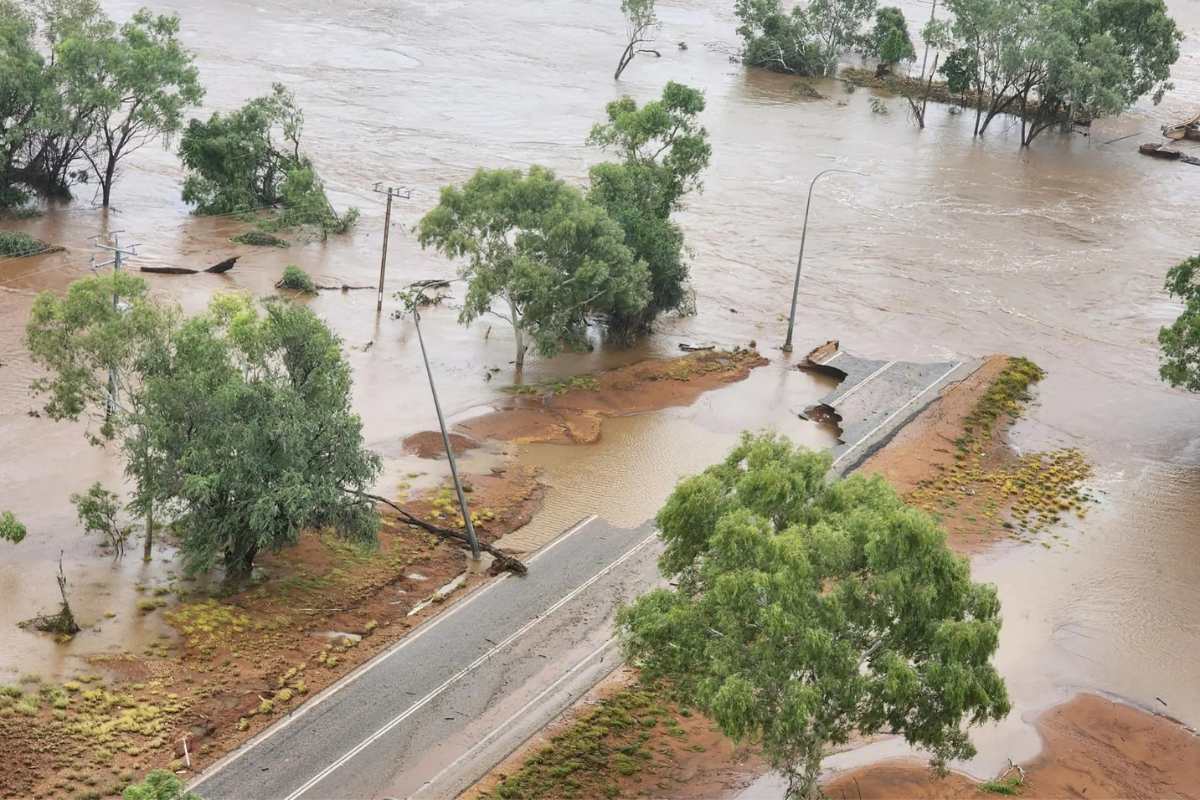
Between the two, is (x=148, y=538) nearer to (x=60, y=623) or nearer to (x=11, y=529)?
(x=11, y=529)

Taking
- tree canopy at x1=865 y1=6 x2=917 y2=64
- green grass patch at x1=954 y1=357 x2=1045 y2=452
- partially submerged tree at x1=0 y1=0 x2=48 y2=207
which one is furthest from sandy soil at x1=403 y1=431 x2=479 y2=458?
tree canopy at x1=865 y1=6 x2=917 y2=64

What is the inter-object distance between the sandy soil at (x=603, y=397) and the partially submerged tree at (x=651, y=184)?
3.65m

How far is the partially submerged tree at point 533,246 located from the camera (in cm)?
5378

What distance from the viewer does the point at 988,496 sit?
161 ft

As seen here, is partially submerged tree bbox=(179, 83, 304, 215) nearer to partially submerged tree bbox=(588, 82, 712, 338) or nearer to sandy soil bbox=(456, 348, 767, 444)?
partially submerged tree bbox=(588, 82, 712, 338)

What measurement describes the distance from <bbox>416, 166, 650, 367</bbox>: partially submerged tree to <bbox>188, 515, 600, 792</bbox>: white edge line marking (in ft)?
44.1

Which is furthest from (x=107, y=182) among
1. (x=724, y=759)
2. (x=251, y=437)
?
(x=724, y=759)

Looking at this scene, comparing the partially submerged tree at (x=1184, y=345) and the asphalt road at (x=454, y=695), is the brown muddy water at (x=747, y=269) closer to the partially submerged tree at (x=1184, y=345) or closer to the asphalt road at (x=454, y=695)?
the partially submerged tree at (x=1184, y=345)

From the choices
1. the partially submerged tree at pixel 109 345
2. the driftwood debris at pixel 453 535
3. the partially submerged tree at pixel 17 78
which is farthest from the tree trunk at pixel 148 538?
the partially submerged tree at pixel 17 78

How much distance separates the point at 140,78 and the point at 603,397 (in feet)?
109

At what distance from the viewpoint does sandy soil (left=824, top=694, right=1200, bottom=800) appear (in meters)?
31.9

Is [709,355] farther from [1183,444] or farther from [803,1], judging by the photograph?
[803,1]

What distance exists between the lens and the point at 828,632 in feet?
87.9

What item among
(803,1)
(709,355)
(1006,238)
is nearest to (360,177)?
(709,355)
